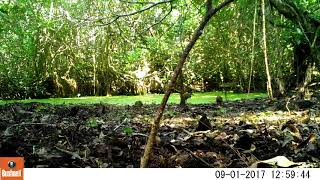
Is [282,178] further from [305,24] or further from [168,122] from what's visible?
[168,122]

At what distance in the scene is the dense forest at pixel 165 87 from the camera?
178cm

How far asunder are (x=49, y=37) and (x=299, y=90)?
480cm

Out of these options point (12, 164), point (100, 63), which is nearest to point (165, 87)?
point (100, 63)

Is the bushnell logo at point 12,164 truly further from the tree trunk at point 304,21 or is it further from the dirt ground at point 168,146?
the tree trunk at point 304,21

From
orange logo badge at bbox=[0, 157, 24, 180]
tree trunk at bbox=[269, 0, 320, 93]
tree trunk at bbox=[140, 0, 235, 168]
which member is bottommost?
orange logo badge at bbox=[0, 157, 24, 180]

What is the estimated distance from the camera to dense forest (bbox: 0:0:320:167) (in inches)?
70.1

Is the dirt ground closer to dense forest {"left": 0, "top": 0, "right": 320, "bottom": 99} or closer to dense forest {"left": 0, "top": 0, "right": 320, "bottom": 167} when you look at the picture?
dense forest {"left": 0, "top": 0, "right": 320, "bottom": 167}

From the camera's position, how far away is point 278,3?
102 inches

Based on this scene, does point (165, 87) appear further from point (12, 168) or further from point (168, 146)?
point (12, 168)

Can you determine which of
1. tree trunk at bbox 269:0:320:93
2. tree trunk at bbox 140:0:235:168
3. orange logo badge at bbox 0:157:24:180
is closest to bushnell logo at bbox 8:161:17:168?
orange logo badge at bbox 0:157:24:180

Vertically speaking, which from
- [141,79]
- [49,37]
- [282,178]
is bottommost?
[282,178]

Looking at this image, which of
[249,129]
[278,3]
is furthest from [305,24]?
[249,129]

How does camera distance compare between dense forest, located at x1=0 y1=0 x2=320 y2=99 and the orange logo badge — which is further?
dense forest, located at x1=0 y1=0 x2=320 y2=99

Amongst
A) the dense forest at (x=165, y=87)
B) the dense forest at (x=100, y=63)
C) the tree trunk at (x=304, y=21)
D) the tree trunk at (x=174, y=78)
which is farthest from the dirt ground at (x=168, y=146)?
the dense forest at (x=100, y=63)
